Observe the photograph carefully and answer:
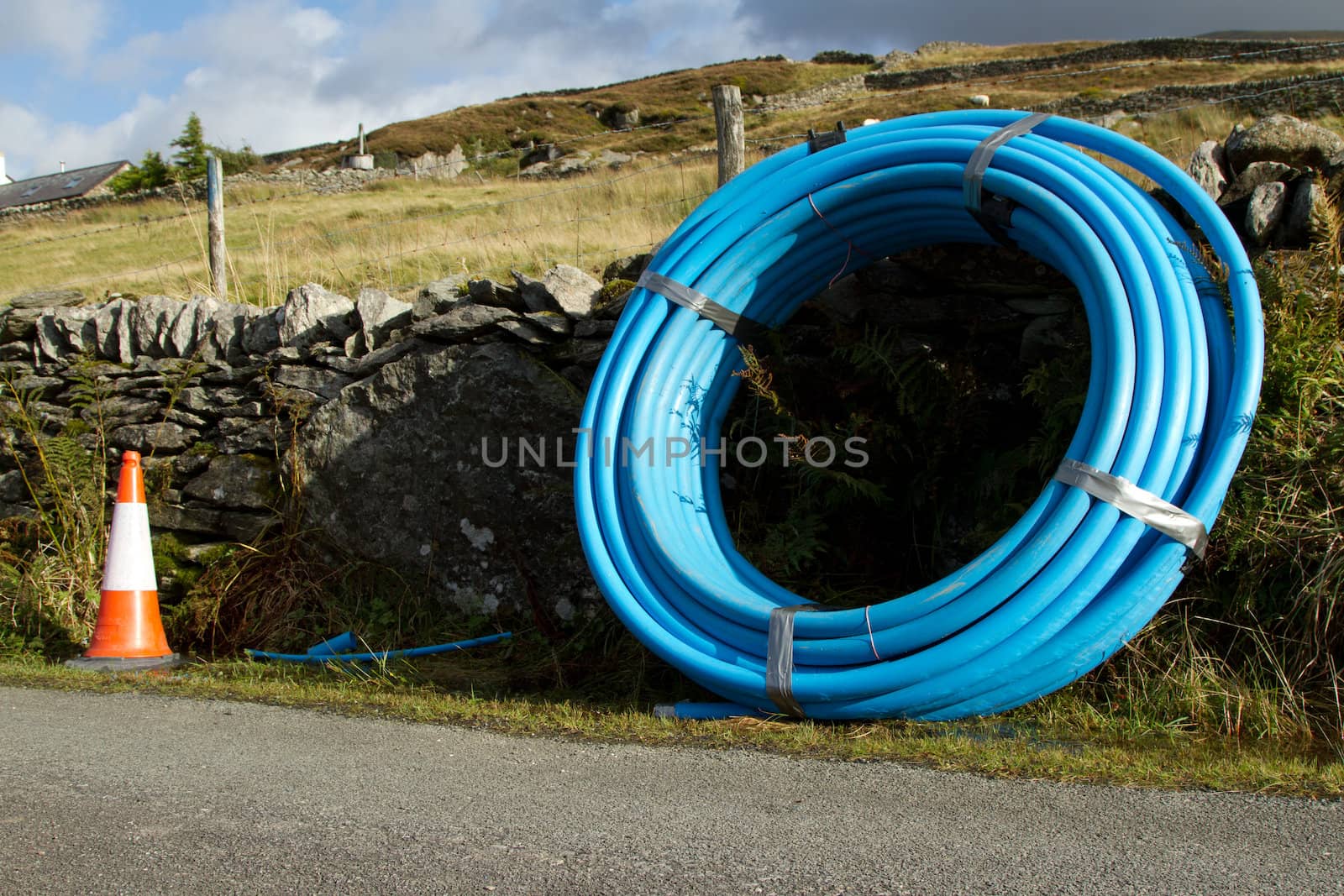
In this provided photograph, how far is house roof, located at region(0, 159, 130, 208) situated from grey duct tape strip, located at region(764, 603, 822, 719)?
41.5m

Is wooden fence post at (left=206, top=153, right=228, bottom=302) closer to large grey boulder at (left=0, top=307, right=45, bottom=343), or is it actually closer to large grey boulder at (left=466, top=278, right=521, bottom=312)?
large grey boulder at (left=0, top=307, right=45, bottom=343)

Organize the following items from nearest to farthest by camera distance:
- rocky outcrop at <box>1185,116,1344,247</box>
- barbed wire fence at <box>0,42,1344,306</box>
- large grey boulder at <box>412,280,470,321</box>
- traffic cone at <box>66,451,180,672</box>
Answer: rocky outcrop at <box>1185,116,1344,247</box> → traffic cone at <box>66,451,180,672</box> → large grey boulder at <box>412,280,470,321</box> → barbed wire fence at <box>0,42,1344,306</box>

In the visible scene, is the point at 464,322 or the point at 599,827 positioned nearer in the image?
the point at 599,827

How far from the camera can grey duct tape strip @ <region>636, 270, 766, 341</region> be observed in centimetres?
494

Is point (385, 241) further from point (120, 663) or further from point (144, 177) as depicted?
point (144, 177)

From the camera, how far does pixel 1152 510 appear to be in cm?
358

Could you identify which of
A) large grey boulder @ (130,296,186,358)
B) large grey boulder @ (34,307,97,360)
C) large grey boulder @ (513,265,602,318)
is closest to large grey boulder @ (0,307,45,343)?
large grey boulder @ (34,307,97,360)

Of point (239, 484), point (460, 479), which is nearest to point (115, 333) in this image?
point (239, 484)

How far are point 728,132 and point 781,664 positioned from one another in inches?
153

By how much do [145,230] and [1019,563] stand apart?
2038 centimetres

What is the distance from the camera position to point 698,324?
500 centimetres

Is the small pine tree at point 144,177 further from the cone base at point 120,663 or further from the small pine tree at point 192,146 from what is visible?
the cone base at point 120,663

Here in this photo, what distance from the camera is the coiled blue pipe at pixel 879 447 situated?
3.58 meters

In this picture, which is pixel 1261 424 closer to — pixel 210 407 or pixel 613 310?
pixel 613 310
